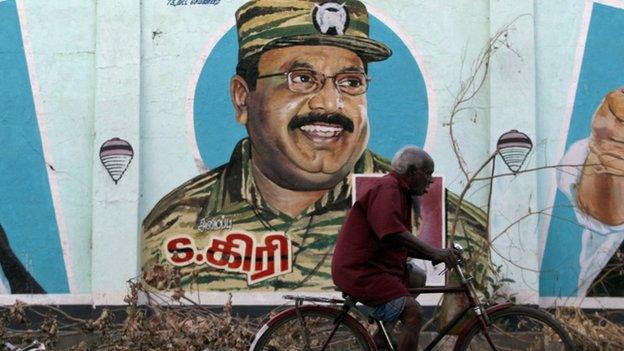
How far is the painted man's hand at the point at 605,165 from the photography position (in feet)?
29.1

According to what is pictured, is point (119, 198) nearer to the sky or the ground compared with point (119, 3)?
nearer to the ground

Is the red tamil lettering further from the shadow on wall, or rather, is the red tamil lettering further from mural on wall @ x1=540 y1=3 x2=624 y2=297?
mural on wall @ x1=540 y1=3 x2=624 y2=297

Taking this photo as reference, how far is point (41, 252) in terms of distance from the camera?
9.18 meters

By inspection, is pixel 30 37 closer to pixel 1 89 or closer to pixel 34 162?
pixel 1 89

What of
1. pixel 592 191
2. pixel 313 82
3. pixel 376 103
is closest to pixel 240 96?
pixel 313 82

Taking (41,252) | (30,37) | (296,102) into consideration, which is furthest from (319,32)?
(41,252)

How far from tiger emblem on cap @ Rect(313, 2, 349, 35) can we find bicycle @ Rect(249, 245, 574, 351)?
4.14 meters

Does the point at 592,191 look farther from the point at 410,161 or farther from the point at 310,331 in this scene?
the point at 310,331

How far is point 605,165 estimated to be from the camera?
8.89m

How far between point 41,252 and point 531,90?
5.20m

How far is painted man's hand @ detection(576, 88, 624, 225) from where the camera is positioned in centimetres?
888

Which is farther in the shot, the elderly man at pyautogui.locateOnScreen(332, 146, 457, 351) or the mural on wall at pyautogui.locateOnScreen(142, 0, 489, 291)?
the mural on wall at pyautogui.locateOnScreen(142, 0, 489, 291)

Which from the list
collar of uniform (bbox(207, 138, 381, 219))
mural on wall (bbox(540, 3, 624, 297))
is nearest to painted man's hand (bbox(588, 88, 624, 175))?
mural on wall (bbox(540, 3, 624, 297))

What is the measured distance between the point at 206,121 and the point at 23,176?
1.97 metres
